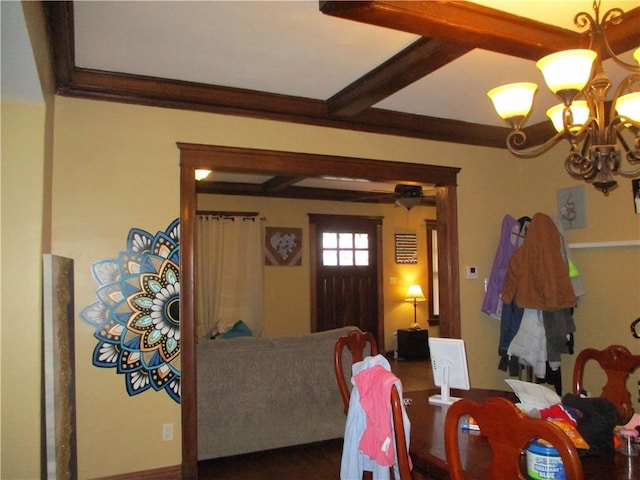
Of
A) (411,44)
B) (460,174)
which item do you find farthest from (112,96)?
(460,174)

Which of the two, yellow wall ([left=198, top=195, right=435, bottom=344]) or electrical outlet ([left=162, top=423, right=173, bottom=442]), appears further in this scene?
→ yellow wall ([left=198, top=195, right=435, bottom=344])

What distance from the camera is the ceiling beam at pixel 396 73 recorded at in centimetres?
250

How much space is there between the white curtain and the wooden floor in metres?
3.10

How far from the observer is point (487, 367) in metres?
4.27

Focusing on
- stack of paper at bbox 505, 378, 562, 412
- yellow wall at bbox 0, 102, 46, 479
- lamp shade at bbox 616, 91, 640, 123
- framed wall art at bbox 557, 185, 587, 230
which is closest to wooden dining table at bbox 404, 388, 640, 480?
stack of paper at bbox 505, 378, 562, 412

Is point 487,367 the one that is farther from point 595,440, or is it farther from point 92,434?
point 92,434

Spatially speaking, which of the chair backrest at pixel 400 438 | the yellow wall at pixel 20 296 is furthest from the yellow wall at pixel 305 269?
the chair backrest at pixel 400 438

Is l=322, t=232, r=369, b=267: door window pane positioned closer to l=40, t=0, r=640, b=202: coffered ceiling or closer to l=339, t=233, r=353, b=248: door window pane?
l=339, t=233, r=353, b=248: door window pane

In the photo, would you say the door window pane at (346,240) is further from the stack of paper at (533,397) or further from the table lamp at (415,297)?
the stack of paper at (533,397)

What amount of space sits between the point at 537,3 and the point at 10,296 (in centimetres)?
259

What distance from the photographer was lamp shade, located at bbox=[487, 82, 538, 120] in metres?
2.00

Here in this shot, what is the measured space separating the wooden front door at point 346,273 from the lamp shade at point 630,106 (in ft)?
18.2

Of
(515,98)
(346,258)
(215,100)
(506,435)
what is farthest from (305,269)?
(506,435)

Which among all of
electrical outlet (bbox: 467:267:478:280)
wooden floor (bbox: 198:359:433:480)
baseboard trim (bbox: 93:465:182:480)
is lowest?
wooden floor (bbox: 198:359:433:480)
